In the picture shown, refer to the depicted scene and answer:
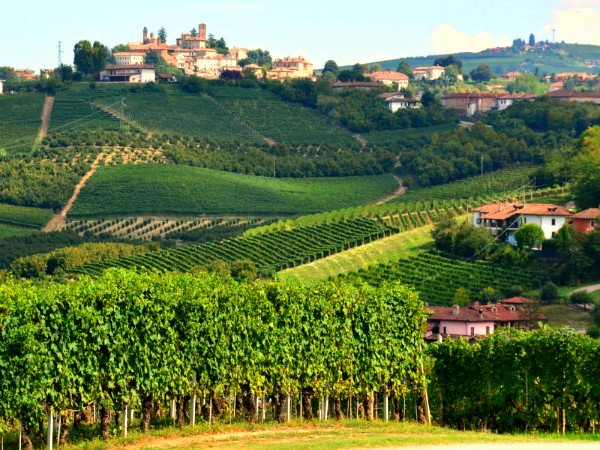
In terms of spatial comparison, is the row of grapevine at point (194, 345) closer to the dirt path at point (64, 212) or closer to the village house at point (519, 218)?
the village house at point (519, 218)

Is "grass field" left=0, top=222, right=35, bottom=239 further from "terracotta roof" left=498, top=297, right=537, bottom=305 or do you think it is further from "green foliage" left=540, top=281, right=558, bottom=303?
"green foliage" left=540, top=281, right=558, bottom=303

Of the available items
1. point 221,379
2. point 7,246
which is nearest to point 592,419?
point 221,379

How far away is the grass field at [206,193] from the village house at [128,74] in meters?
40.5

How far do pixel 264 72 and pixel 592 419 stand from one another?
147 meters

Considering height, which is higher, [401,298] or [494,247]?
[401,298]

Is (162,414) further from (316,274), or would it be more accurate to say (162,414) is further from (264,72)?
(264,72)

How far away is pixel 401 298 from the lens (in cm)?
5159

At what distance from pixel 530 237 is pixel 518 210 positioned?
5561 mm

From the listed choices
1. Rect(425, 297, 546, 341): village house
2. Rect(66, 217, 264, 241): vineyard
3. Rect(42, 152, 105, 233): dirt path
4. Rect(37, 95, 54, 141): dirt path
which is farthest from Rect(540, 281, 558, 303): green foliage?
Rect(37, 95, 54, 141): dirt path

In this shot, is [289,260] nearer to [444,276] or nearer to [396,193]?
[444,276]

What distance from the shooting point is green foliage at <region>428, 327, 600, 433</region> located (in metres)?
50.8

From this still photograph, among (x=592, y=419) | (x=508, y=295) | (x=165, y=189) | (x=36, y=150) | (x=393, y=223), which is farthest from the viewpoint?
(x=36, y=150)

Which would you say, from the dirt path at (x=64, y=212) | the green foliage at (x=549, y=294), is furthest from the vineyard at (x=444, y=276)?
the dirt path at (x=64, y=212)

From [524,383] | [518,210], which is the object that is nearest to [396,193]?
[518,210]
